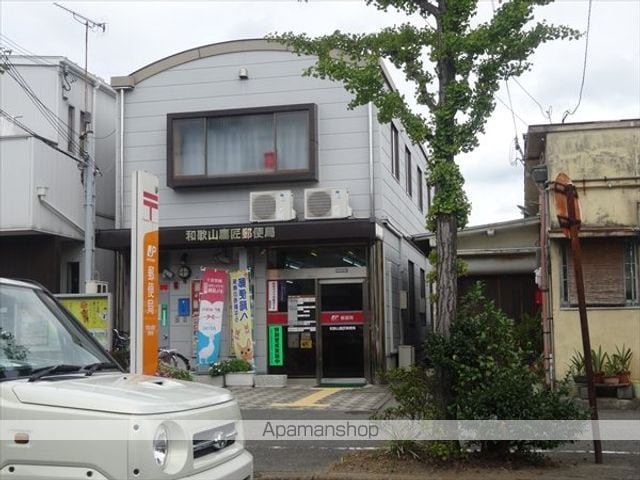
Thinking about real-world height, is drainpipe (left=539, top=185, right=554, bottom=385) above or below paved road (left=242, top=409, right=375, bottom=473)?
above

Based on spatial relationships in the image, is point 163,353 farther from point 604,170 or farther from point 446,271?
point 604,170

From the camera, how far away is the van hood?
4.11 meters

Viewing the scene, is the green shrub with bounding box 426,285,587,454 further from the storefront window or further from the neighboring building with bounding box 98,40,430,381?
the storefront window

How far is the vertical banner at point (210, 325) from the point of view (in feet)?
54.7

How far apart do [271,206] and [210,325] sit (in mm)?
3026

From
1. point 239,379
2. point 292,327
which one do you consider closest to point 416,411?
point 239,379

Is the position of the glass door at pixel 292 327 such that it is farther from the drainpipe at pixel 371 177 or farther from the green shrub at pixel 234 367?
the drainpipe at pixel 371 177

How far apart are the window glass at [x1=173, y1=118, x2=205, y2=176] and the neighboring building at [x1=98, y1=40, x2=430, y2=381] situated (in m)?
0.02

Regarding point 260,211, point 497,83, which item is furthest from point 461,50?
point 260,211

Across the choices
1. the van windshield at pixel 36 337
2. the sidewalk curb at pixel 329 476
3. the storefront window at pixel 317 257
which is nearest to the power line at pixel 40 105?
the storefront window at pixel 317 257

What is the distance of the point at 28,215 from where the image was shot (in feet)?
53.3

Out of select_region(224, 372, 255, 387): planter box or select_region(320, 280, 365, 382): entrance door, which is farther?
select_region(320, 280, 365, 382): entrance door

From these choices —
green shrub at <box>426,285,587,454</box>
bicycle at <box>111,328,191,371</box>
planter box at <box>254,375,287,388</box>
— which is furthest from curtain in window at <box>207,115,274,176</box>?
green shrub at <box>426,285,587,454</box>

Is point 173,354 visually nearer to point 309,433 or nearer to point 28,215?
point 28,215
